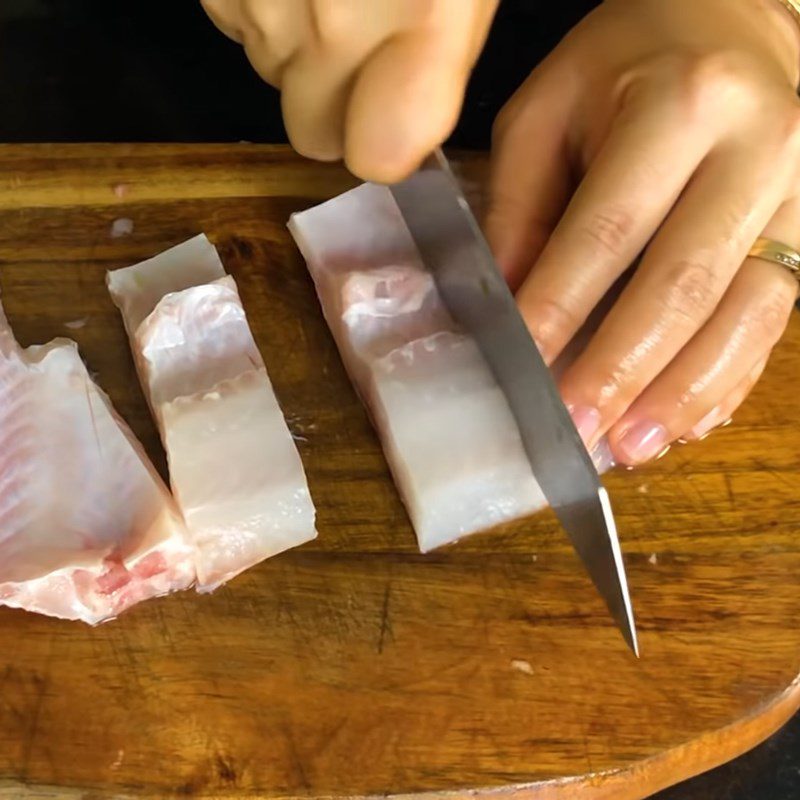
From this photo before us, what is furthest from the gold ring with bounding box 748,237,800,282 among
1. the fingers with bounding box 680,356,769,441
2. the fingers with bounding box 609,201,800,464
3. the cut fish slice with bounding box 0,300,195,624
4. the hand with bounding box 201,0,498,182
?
the cut fish slice with bounding box 0,300,195,624

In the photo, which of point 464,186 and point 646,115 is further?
point 464,186

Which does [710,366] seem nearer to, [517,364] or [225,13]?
[517,364]

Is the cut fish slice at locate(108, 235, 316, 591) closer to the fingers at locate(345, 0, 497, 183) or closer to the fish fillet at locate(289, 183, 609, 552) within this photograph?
the fish fillet at locate(289, 183, 609, 552)

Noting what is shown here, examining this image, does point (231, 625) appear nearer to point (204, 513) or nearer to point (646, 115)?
point (204, 513)

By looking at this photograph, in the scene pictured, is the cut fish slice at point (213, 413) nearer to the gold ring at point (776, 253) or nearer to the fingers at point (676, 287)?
the fingers at point (676, 287)

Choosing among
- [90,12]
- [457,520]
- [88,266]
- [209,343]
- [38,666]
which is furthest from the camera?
[90,12]

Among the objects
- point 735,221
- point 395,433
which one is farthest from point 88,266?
point 735,221

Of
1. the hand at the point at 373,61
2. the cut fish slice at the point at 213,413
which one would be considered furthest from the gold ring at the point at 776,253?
the cut fish slice at the point at 213,413
